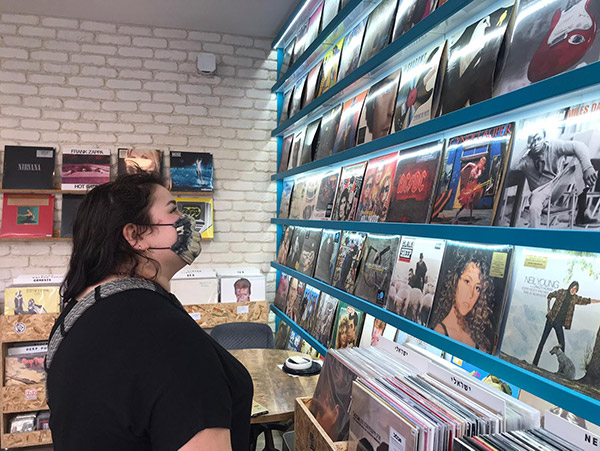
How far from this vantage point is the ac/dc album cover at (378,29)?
2164mm

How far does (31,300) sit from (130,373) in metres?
2.86

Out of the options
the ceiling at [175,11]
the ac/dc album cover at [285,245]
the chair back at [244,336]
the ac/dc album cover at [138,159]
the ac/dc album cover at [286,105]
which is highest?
the ceiling at [175,11]

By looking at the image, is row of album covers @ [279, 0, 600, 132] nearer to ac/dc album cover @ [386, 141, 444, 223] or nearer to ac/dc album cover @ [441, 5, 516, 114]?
ac/dc album cover @ [441, 5, 516, 114]

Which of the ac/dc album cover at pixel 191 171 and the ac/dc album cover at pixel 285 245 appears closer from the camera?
the ac/dc album cover at pixel 285 245

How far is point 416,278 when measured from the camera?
6.25 ft

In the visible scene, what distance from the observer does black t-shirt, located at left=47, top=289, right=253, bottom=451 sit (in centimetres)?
94

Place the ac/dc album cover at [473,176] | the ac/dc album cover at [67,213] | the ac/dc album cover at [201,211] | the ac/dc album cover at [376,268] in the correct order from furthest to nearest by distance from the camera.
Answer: the ac/dc album cover at [201,211] → the ac/dc album cover at [67,213] → the ac/dc album cover at [376,268] → the ac/dc album cover at [473,176]


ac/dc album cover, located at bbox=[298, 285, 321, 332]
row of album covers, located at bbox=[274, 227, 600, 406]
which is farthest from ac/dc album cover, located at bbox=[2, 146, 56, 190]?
row of album covers, located at bbox=[274, 227, 600, 406]

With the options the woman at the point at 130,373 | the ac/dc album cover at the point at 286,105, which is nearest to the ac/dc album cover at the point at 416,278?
the woman at the point at 130,373

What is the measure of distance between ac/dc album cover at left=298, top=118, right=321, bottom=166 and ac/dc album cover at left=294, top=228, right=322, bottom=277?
522mm

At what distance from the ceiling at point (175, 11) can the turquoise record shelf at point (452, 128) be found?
0.76 meters

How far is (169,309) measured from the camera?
1062 millimetres

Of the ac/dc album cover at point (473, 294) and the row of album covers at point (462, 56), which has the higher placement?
the row of album covers at point (462, 56)

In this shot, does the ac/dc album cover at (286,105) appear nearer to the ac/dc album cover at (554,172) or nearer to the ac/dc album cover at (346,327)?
the ac/dc album cover at (346,327)
